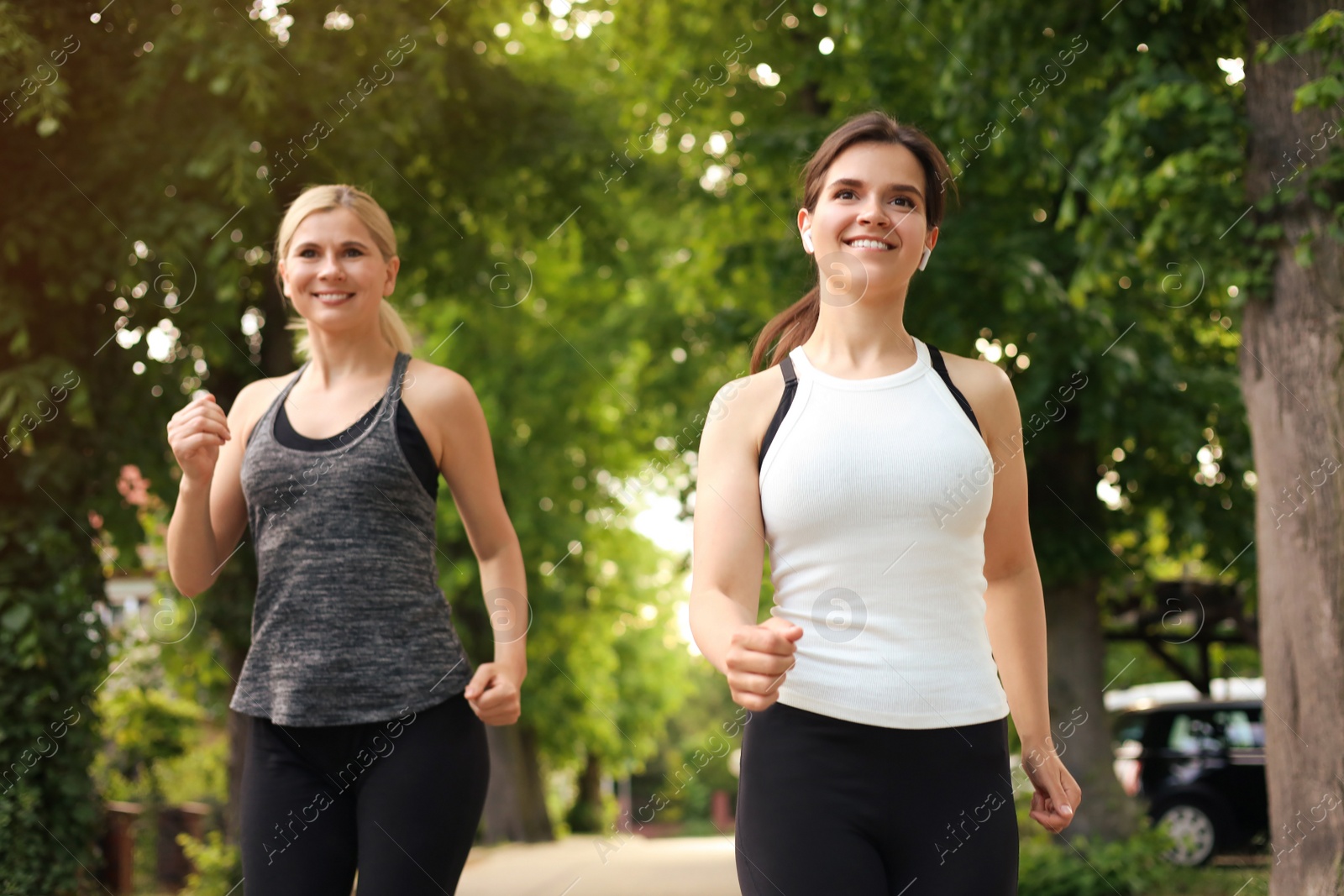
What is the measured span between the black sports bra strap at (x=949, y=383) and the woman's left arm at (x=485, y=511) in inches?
38.5

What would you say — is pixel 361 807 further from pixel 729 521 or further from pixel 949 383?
pixel 949 383

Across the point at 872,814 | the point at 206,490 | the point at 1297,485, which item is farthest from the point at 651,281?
the point at 872,814

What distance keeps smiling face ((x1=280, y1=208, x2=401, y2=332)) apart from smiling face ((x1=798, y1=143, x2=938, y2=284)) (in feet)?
3.59

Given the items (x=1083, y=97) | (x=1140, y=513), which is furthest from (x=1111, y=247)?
(x=1140, y=513)

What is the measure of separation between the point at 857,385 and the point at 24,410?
5.62 metres

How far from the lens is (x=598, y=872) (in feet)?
43.0

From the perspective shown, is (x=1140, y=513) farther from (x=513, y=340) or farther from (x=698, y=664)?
(x=698, y=664)

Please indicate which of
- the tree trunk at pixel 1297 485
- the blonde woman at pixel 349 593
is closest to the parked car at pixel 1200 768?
the tree trunk at pixel 1297 485

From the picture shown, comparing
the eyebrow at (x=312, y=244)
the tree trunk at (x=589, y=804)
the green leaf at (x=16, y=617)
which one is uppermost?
the eyebrow at (x=312, y=244)

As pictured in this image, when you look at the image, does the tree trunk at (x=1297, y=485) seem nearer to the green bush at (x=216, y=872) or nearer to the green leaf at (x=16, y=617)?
the green leaf at (x=16, y=617)

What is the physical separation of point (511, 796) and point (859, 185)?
19078 millimetres

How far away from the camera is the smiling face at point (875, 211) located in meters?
2.23

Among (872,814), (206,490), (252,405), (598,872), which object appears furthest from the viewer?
(598,872)

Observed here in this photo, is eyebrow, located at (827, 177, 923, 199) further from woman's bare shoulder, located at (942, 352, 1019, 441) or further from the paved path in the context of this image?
the paved path
